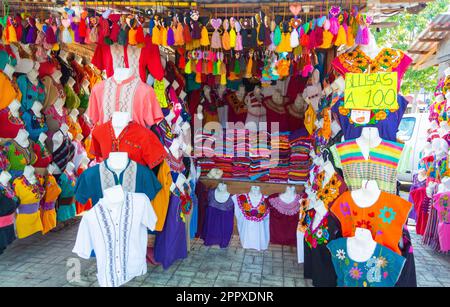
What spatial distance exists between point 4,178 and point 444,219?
4358 mm

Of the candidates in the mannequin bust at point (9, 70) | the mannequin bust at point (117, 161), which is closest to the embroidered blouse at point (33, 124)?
the mannequin bust at point (9, 70)

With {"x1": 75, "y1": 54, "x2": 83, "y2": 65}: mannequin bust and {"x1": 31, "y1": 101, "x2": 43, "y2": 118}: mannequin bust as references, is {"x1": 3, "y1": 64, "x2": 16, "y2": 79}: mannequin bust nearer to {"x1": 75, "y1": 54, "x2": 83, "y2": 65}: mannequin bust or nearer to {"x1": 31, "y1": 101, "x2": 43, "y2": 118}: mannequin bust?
{"x1": 31, "y1": 101, "x2": 43, "y2": 118}: mannequin bust

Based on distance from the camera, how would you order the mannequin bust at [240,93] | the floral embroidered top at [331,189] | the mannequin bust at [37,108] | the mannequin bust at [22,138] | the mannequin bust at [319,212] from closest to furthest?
the floral embroidered top at [331,189] < the mannequin bust at [319,212] < the mannequin bust at [22,138] < the mannequin bust at [37,108] < the mannequin bust at [240,93]

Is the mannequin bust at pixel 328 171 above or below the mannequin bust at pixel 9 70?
below

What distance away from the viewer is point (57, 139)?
160 inches

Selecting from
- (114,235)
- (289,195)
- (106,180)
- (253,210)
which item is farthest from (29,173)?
(289,195)

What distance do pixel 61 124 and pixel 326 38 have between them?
3.11m

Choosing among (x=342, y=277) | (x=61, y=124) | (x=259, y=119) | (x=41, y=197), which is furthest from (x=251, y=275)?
(x=61, y=124)

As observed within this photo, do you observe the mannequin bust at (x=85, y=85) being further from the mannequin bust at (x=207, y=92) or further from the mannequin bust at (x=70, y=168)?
the mannequin bust at (x=207, y=92)

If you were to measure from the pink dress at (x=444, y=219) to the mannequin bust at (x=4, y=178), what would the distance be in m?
4.30

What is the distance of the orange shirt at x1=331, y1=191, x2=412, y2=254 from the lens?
2.50 meters

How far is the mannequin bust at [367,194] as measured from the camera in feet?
8.28

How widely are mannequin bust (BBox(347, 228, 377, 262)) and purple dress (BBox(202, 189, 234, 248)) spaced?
1.72 metres

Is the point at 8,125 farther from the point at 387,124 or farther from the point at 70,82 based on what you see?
the point at 387,124
